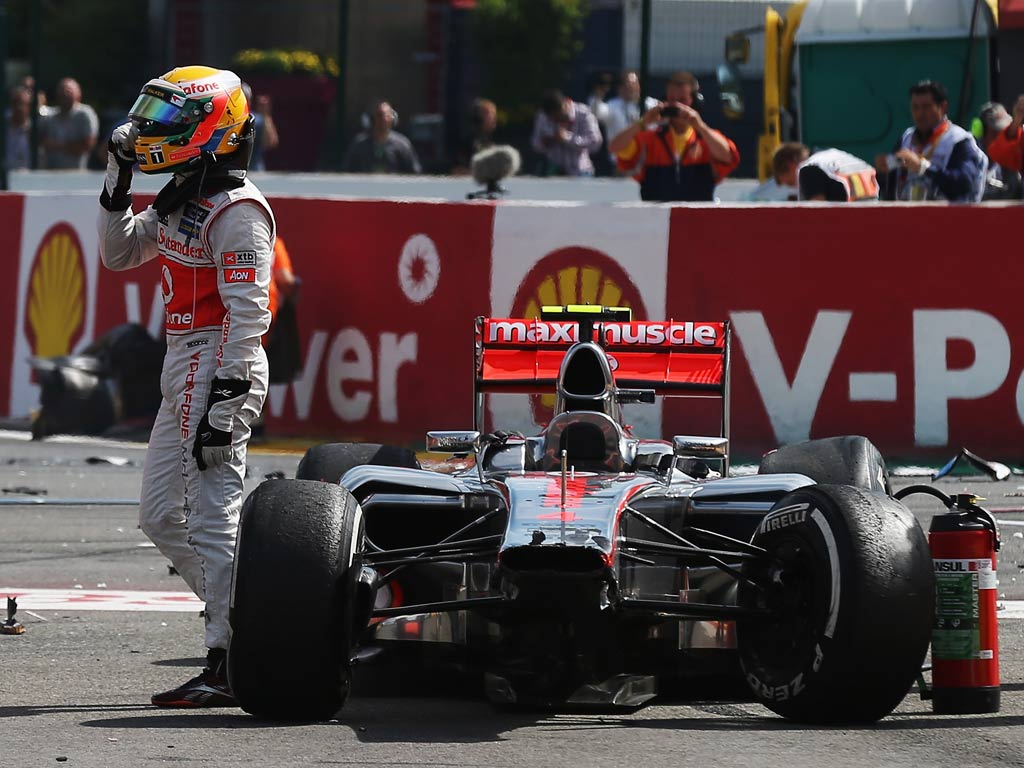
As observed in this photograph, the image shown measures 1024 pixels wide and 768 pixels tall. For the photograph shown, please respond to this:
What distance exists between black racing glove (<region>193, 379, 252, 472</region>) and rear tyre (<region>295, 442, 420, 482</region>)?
2.81 feet

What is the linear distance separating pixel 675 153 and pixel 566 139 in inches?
234

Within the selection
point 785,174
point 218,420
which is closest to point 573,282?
point 785,174

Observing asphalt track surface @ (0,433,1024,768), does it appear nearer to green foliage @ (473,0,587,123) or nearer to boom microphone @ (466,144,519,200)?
boom microphone @ (466,144,519,200)

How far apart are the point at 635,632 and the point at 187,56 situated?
104 ft

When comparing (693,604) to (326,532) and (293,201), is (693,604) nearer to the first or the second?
(326,532)

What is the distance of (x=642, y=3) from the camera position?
16.5 meters

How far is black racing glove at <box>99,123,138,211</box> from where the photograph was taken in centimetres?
671

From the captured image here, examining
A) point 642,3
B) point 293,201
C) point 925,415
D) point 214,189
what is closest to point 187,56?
point 642,3

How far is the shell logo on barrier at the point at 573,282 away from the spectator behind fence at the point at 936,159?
208cm

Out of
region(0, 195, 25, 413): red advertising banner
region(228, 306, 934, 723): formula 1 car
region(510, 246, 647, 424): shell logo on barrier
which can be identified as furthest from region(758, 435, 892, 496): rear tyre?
region(0, 195, 25, 413): red advertising banner

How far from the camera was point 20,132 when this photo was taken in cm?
1988

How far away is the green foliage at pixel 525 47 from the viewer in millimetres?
33875

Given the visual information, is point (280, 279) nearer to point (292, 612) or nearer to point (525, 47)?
point (292, 612)

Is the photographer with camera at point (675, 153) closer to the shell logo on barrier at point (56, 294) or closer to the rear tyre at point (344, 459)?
the shell logo on barrier at point (56, 294)
